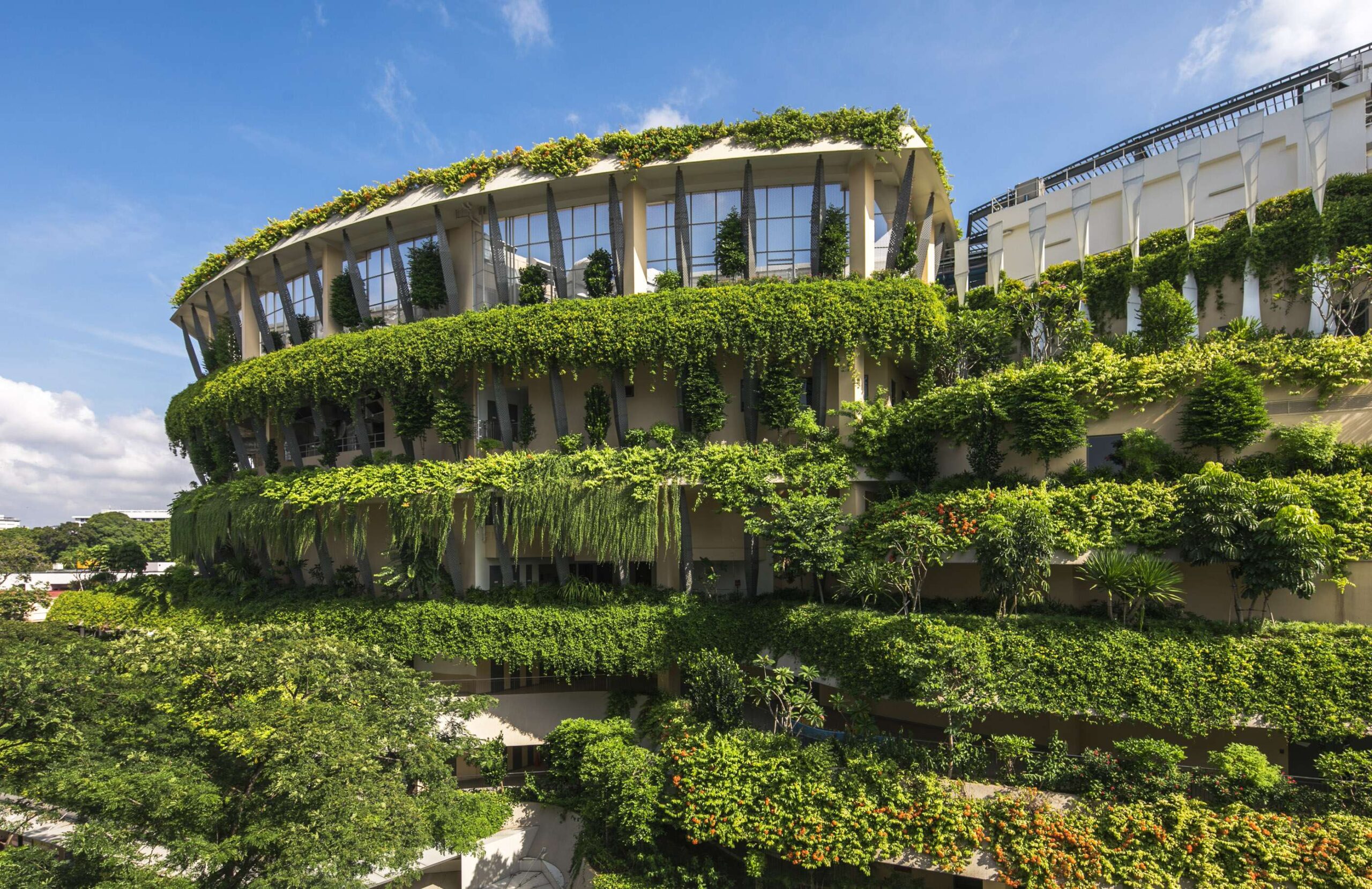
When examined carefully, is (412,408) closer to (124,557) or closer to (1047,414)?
(1047,414)

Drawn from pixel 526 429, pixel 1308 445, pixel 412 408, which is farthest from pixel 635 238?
pixel 1308 445

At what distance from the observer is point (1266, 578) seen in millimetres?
12789

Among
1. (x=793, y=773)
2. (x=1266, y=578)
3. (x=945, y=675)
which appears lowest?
(x=793, y=773)

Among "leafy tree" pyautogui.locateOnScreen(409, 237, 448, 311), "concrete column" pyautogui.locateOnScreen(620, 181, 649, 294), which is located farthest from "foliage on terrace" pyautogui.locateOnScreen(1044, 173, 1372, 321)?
"leafy tree" pyautogui.locateOnScreen(409, 237, 448, 311)

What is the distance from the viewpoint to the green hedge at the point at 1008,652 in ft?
39.9

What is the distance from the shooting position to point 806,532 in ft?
54.5

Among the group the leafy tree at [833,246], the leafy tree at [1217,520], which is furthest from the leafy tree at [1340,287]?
the leafy tree at [833,246]

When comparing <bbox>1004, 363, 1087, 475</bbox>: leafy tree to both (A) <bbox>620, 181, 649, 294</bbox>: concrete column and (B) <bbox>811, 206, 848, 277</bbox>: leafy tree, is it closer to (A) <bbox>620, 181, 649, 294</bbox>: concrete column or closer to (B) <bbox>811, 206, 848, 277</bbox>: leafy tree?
(B) <bbox>811, 206, 848, 277</bbox>: leafy tree

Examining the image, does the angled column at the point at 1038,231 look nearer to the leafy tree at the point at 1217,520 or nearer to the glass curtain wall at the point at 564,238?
the leafy tree at the point at 1217,520

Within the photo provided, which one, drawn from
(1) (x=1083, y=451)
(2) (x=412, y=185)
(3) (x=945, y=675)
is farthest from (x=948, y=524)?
(2) (x=412, y=185)

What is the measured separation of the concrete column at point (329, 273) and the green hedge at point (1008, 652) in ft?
44.1

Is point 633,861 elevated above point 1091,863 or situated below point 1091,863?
below

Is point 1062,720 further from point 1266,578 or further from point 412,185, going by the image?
point 412,185

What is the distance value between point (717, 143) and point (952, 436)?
40.2 ft
